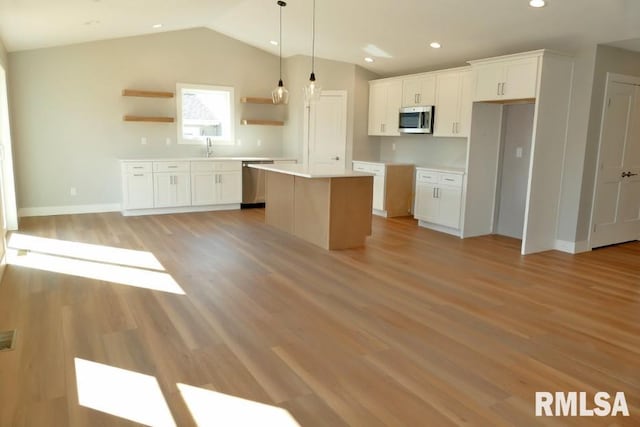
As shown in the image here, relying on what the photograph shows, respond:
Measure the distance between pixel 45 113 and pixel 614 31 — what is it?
766cm

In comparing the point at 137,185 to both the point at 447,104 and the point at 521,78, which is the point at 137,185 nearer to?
the point at 447,104

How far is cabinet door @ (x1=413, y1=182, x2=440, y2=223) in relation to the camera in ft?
22.3

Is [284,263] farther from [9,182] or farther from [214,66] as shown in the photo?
[214,66]

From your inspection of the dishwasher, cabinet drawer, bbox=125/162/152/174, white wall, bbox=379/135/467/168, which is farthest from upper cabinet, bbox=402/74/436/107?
cabinet drawer, bbox=125/162/152/174

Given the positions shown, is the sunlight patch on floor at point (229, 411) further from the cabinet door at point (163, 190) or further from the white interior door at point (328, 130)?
the white interior door at point (328, 130)

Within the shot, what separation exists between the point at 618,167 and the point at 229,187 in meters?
5.87

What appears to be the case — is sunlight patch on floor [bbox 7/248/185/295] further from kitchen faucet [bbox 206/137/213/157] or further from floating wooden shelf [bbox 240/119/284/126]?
floating wooden shelf [bbox 240/119/284/126]

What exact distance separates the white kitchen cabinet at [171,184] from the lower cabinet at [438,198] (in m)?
3.81

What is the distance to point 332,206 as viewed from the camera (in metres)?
5.42

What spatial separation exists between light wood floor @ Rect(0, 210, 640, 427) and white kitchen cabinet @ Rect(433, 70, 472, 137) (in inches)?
84.8

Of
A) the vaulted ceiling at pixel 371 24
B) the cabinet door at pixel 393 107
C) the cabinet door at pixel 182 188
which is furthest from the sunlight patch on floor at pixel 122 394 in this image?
the cabinet door at pixel 393 107

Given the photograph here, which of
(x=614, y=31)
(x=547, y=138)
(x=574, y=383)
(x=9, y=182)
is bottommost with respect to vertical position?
(x=574, y=383)

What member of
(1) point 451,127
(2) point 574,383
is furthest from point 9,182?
(2) point 574,383

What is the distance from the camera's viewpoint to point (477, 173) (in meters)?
6.29
